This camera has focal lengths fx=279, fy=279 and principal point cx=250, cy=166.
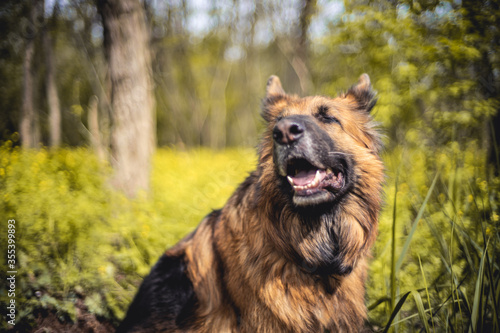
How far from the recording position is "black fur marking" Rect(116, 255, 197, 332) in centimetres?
207

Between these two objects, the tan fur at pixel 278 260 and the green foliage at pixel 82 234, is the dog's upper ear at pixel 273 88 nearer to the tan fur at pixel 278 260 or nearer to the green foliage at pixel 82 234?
the tan fur at pixel 278 260

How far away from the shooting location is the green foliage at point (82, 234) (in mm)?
2814

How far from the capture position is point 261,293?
186 centimetres

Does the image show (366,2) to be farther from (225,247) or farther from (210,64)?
(210,64)

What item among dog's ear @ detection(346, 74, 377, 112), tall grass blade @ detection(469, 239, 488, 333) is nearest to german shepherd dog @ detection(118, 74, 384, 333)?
dog's ear @ detection(346, 74, 377, 112)

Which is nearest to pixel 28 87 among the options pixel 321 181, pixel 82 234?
pixel 82 234

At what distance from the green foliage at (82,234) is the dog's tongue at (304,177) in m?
2.36

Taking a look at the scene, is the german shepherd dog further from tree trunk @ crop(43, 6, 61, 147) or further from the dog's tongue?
tree trunk @ crop(43, 6, 61, 147)

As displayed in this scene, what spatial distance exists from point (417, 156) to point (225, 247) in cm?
310

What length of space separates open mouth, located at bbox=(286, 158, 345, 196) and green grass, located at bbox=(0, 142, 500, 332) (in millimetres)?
389

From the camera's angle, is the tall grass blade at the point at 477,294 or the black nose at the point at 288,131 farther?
the black nose at the point at 288,131

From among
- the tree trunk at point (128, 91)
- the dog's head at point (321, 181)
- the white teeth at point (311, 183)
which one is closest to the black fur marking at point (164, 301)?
the dog's head at point (321, 181)

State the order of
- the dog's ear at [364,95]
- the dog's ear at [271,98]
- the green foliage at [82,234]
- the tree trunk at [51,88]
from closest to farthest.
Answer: the dog's ear at [364,95], the dog's ear at [271,98], the green foliage at [82,234], the tree trunk at [51,88]

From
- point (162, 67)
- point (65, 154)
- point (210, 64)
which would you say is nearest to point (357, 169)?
point (65, 154)
